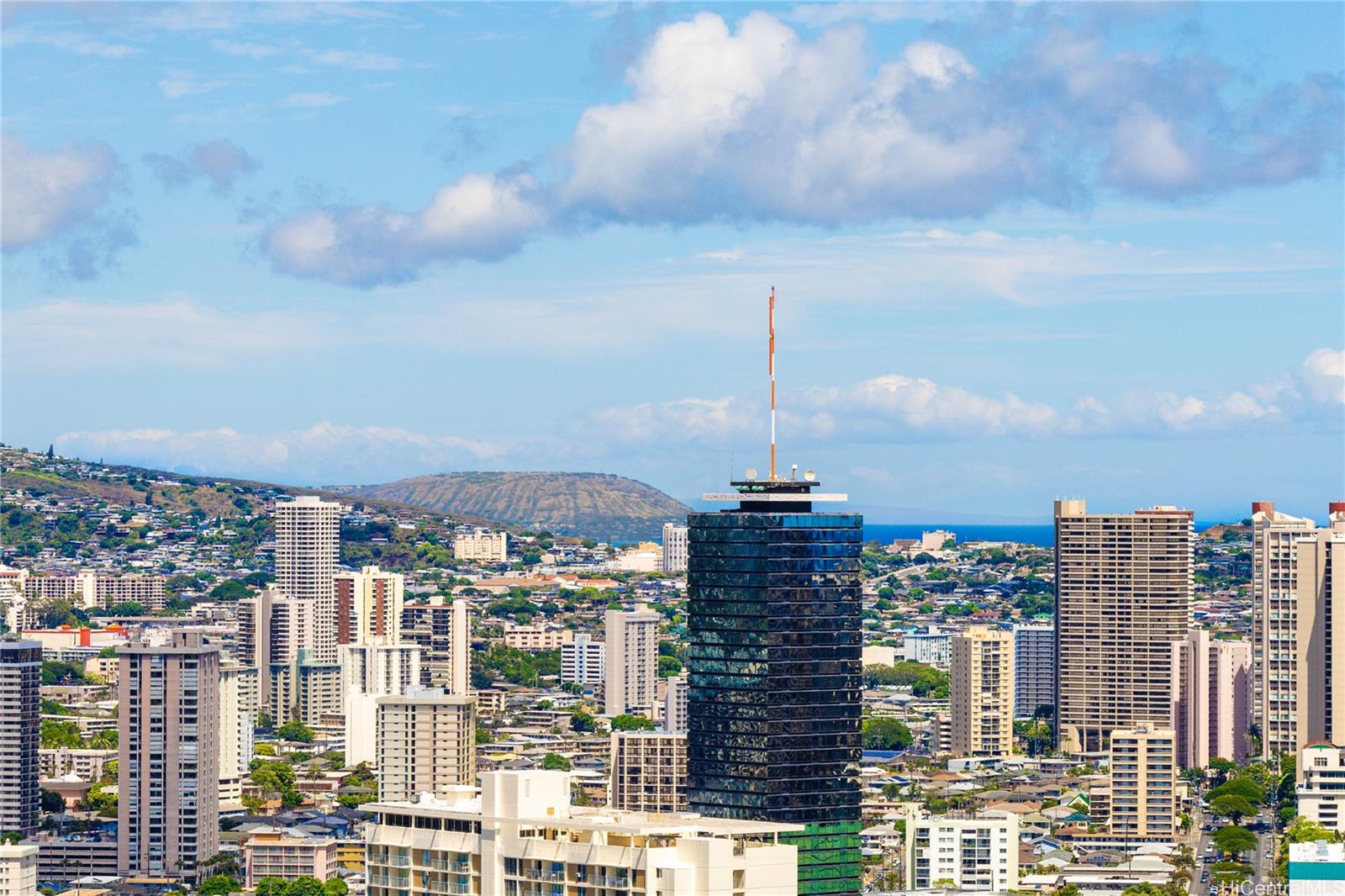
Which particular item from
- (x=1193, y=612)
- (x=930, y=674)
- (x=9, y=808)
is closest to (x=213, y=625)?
(x=930, y=674)

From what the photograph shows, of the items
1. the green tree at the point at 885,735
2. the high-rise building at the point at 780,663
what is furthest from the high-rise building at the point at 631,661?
the high-rise building at the point at 780,663

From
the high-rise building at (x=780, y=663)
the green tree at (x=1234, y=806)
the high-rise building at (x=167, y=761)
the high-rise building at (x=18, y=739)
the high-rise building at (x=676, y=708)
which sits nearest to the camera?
the high-rise building at (x=780, y=663)

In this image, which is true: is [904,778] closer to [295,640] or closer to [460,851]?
[295,640]

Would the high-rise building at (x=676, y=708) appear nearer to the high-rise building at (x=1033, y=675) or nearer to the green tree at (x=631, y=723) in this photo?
the green tree at (x=631, y=723)

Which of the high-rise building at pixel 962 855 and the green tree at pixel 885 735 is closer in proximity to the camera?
the high-rise building at pixel 962 855

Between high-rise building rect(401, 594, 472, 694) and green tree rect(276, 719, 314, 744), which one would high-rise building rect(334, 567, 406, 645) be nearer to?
high-rise building rect(401, 594, 472, 694)

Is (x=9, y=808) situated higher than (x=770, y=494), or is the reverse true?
(x=770, y=494)

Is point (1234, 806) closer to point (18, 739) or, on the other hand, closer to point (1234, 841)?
point (1234, 841)
